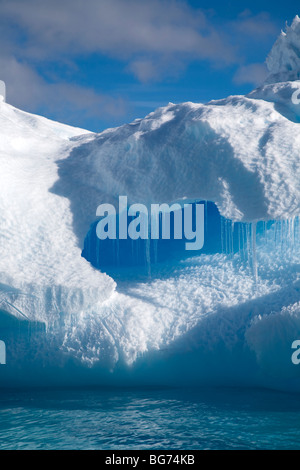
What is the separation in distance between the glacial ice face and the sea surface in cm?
721

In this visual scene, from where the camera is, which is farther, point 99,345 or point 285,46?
point 285,46

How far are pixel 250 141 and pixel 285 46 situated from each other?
398 cm

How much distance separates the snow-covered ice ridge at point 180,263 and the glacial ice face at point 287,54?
161 centimetres

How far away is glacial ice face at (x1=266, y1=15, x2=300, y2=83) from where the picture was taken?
35.9 ft

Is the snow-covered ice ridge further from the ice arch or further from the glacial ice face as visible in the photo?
the ice arch

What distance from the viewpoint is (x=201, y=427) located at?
608 centimetres

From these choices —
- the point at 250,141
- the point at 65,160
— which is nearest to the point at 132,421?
the point at 250,141

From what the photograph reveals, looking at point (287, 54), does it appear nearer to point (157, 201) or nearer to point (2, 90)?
point (157, 201)

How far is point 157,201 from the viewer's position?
8875 mm

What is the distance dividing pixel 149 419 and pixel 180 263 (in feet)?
12.5

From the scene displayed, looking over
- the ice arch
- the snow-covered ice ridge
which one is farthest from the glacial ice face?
the ice arch
